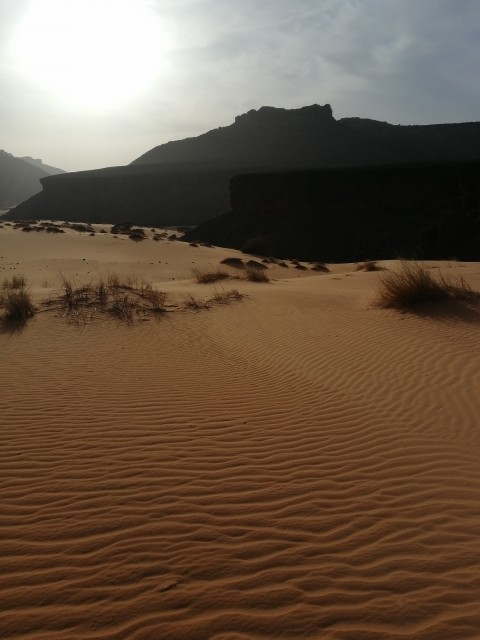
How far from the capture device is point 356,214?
4950 centimetres

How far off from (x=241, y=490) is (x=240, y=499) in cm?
12

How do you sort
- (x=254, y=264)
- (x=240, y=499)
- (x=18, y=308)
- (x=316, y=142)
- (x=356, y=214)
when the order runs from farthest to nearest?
(x=316, y=142) < (x=356, y=214) < (x=254, y=264) < (x=18, y=308) < (x=240, y=499)

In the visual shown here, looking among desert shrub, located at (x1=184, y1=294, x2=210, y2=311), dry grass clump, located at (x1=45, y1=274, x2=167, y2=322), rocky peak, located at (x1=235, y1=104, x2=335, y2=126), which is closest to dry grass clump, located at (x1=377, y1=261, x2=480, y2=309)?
desert shrub, located at (x1=184, y1=294, x2=210, y2=311)

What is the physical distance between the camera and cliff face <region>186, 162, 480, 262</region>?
126ft

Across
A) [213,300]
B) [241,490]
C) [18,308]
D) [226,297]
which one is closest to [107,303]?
[18,308]

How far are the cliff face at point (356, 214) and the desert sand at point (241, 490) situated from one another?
95.2ft

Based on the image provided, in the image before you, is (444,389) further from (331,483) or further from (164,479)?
(164,479)

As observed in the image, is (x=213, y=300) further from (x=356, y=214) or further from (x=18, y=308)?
(x=356, y=214)

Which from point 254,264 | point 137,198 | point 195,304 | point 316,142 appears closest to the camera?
point 195,304

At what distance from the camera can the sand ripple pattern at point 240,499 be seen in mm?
2750

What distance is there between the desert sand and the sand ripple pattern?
0.01 metres

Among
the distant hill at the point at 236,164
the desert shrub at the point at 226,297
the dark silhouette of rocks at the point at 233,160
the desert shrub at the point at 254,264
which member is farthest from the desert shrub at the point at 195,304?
the distant hill at the point at 236,164

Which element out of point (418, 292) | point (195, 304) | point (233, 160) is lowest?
point (418, 292)

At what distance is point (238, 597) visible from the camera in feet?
9.27
